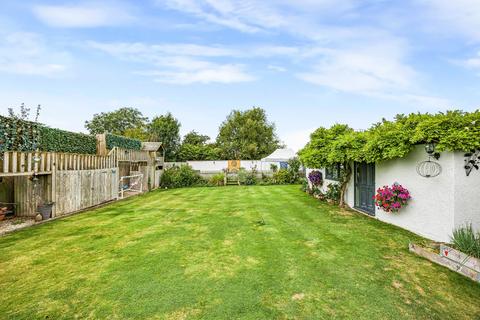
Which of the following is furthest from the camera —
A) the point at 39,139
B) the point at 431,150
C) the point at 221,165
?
the point at 221,165

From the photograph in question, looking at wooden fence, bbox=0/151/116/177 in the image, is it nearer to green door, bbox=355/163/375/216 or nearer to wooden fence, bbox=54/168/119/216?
wooden fence, bbox=54/168/119/216

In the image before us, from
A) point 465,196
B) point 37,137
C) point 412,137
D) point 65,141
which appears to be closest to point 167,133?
point 65,141

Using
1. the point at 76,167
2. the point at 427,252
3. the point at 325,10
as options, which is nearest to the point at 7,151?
the point at 76,167

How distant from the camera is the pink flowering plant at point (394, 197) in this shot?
6086mm

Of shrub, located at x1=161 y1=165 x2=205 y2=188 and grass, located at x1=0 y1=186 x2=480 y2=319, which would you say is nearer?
grass, located at x1=0 y1=186 x2=480 y2=319

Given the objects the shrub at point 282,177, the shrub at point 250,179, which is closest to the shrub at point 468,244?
the shrub at point 282,177

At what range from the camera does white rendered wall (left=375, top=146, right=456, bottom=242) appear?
16.6ft

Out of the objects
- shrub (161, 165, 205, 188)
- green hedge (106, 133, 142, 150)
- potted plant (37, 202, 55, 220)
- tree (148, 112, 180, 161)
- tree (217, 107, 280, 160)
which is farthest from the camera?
tree (217, 107, 280, 160)

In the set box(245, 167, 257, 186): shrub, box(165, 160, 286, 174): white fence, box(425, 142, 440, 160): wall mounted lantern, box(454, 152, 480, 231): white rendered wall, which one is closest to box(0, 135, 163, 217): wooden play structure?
box(245, 167, 257, 186): shrub

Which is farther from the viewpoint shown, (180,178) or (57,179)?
(180,178)

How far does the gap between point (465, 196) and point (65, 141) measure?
1312cm

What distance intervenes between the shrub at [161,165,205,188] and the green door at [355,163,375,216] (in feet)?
39.6

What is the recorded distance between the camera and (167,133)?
29625 millimetres

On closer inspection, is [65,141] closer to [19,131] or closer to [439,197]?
[19,131]
